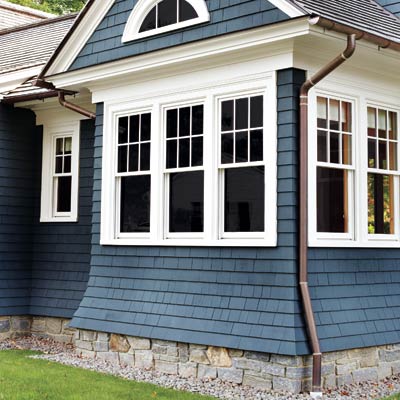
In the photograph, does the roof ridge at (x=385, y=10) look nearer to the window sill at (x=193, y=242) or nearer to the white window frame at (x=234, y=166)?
the white window frame at (x=234, y=166)

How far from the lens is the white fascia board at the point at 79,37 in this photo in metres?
10.2

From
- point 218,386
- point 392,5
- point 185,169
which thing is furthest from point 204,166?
point 392,5

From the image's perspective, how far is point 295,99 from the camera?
822 centimetres

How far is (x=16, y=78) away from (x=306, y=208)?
21.0ft

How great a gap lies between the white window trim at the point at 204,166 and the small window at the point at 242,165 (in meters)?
0.10

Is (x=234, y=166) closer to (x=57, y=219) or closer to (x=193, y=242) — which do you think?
(x=193, y=242)

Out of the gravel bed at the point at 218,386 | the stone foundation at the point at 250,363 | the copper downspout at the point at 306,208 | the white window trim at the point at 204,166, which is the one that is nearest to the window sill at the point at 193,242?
the white window trim at the point at 204,166

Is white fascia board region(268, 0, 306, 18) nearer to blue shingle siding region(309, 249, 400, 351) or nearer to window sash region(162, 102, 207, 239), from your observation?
window sash region(162, 102, 207, 239)

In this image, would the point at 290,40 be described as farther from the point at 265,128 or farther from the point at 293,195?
the point at 293,195

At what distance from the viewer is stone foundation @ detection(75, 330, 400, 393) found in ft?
25.4

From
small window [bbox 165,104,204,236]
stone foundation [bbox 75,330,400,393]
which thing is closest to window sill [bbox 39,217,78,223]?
stone foundation [bbox 75,330,400,393]

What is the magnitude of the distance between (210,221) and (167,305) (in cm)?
122

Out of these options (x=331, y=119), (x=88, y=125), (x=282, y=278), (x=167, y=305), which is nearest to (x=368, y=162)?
(x=331, y=119)

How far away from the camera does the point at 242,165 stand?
8625mm
